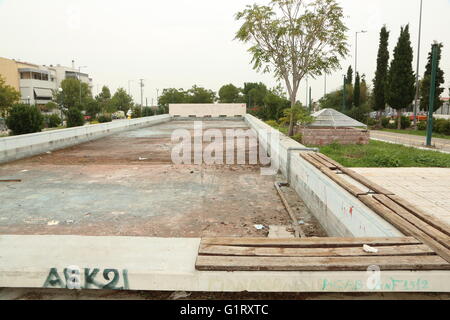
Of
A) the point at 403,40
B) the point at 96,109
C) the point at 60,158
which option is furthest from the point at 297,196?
the point at 96,109

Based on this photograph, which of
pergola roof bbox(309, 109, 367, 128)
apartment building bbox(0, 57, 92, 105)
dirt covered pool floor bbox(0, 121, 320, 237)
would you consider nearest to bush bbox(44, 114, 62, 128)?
dirt covered pool floor bbox(0, 121, 320, 237)

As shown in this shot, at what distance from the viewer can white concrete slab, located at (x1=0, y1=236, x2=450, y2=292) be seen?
2934 mm

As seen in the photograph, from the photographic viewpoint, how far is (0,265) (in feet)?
10.3

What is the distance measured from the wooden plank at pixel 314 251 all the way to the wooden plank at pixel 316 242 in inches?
3.1

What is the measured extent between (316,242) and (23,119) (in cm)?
1757

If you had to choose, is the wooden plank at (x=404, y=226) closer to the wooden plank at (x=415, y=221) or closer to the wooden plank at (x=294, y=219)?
the wooden plank at (x=415, y=221)

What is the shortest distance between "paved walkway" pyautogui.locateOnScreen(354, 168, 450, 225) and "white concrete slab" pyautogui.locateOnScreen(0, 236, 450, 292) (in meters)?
3.31

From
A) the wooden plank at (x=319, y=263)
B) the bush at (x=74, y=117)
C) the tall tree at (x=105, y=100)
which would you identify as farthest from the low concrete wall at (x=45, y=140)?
the tall tree at (x=105, y=100)

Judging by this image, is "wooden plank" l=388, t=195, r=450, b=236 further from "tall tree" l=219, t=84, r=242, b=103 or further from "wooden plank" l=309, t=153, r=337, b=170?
"tall tree" l=219, t=84, r=242, b=103

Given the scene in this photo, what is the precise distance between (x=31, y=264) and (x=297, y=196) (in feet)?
18.1

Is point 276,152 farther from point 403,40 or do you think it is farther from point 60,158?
point 403,40

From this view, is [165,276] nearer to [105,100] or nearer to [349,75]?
[349,75]

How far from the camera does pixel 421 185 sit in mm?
8086

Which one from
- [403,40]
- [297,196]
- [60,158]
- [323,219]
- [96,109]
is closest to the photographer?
[323,219]
